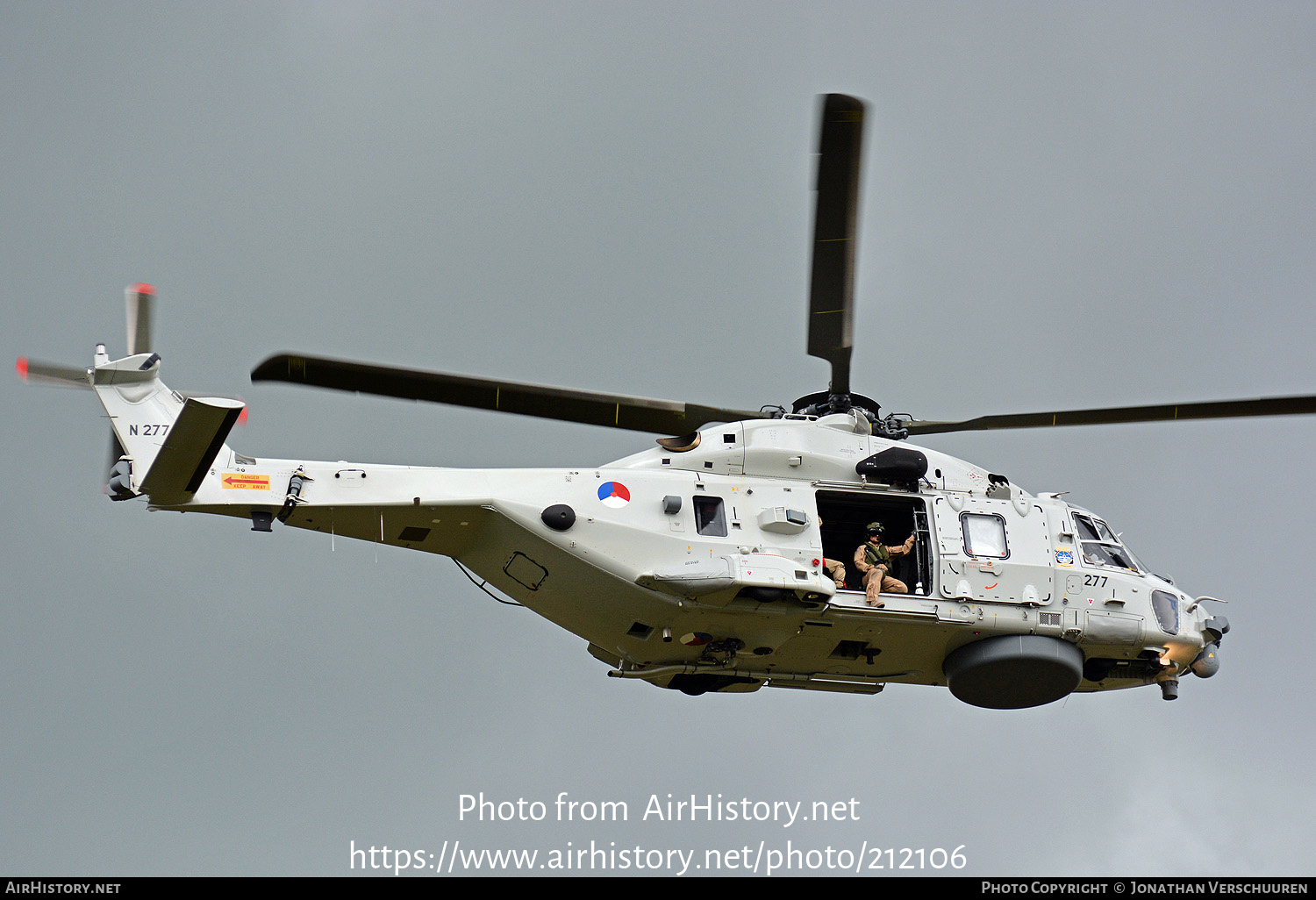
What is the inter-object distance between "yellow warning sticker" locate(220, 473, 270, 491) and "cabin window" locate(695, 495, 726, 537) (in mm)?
5666

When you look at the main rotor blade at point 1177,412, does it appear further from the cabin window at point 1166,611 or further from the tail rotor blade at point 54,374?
the tail rotor blade at point 54,374

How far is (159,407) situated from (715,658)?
8.13 metres

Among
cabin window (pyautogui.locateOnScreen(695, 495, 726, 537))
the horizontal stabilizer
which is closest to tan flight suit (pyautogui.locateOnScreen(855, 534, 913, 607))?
cabin window (pyautogui.locateOnScreen(695, 495, 726, 537))

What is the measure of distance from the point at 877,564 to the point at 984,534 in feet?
5.74

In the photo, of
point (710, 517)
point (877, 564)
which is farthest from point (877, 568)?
point (710, 517)

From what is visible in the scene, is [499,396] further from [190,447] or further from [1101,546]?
[1101,546]

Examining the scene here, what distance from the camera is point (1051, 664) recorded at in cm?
2148

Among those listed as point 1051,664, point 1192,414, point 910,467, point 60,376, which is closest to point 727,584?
point 910,467

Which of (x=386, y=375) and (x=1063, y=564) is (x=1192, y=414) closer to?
(x=1063, y=564)

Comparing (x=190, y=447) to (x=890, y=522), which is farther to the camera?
(x=890, y=522)

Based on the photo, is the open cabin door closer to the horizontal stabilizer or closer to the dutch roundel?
the dutch roundel

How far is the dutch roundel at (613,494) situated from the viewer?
67.7 feet

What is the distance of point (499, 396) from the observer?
68.3 ft

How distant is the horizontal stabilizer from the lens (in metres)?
18.1
